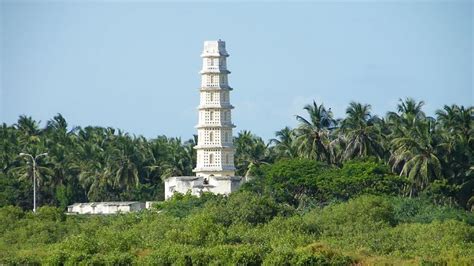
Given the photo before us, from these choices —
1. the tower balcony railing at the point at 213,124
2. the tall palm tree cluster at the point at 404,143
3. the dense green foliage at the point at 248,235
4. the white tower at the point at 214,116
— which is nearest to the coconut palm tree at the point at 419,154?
the tall palm tree cluster at the point at 404,143

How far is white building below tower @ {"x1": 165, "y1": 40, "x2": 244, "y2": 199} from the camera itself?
98.2 meters

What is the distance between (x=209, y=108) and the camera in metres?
98.2

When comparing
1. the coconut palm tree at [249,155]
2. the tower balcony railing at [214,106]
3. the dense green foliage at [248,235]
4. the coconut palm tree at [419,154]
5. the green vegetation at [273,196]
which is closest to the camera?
the dense green foliage at [248,235]

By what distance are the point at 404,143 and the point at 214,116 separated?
1226 cm

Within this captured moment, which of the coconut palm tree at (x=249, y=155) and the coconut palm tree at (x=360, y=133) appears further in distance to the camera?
the coconut palm tree at (x=249, y=155)

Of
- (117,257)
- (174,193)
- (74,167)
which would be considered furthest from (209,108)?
(117,257)

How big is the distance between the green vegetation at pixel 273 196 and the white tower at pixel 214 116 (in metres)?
2.23

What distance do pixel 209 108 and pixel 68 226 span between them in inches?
883

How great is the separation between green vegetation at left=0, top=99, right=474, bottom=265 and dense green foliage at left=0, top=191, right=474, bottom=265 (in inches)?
3.2

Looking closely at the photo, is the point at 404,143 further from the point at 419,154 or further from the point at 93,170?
the point at 93,170

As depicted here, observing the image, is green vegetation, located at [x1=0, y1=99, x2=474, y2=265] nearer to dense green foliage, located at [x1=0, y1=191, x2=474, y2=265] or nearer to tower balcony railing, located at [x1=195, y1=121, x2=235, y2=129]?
dense green foliage, located at [x1=0, y1=191, x2=474, y2=265]

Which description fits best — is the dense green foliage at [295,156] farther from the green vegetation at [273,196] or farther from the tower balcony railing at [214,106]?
the tower balcony railing at [214,106]

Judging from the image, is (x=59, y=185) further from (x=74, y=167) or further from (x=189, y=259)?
(x=189, y=259)

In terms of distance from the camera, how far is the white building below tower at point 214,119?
9819 cm
